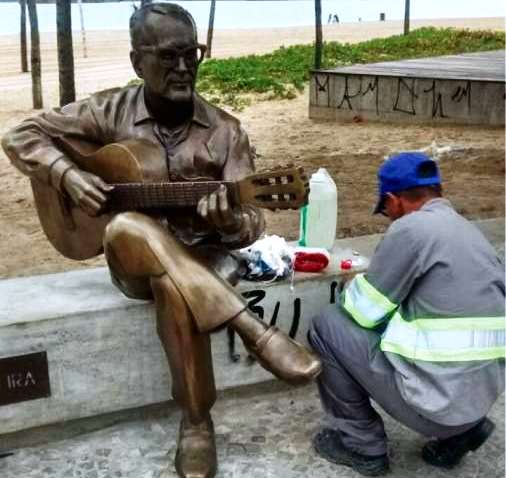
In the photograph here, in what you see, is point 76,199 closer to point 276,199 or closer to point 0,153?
point 276,199

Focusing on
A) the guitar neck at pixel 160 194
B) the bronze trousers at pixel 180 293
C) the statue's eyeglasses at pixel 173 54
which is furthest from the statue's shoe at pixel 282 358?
the statue's eyeglasses at pixel 173 54

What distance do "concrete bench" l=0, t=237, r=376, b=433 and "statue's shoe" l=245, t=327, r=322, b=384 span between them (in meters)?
0.73

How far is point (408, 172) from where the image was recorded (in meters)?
2.87

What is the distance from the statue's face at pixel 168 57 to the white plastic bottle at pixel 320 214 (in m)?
0.99

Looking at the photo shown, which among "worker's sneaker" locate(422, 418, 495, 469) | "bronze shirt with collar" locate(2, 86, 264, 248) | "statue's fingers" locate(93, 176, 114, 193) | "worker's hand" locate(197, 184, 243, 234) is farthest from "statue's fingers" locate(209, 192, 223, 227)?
"worker's sneaker" locate(422, 418, 495, 469)

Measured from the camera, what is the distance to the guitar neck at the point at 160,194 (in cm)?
298

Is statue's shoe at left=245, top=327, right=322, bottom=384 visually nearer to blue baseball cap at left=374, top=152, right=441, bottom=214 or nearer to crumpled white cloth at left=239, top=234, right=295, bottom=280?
blue baseball cap at left=374, top=152, right=441, bottom=214

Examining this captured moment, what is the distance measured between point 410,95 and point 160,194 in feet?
30.9

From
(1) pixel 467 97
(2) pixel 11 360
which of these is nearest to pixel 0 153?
(1) pixel 467 97

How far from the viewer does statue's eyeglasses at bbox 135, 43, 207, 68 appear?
3094 millimetres

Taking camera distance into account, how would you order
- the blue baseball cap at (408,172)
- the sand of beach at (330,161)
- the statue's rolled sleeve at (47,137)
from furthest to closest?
the sand of beach at (330,161)
the statue's rolled sleeve at (47,137)
the blue baseball cap at (408,172)

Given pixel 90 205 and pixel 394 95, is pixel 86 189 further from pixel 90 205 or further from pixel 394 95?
pixel 394 95

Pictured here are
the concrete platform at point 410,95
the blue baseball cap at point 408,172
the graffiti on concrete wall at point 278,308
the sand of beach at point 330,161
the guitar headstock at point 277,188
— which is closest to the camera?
the guitar headstock at point 277,188

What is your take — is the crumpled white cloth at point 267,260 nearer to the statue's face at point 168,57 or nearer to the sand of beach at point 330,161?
the statue's face at point 168,57
